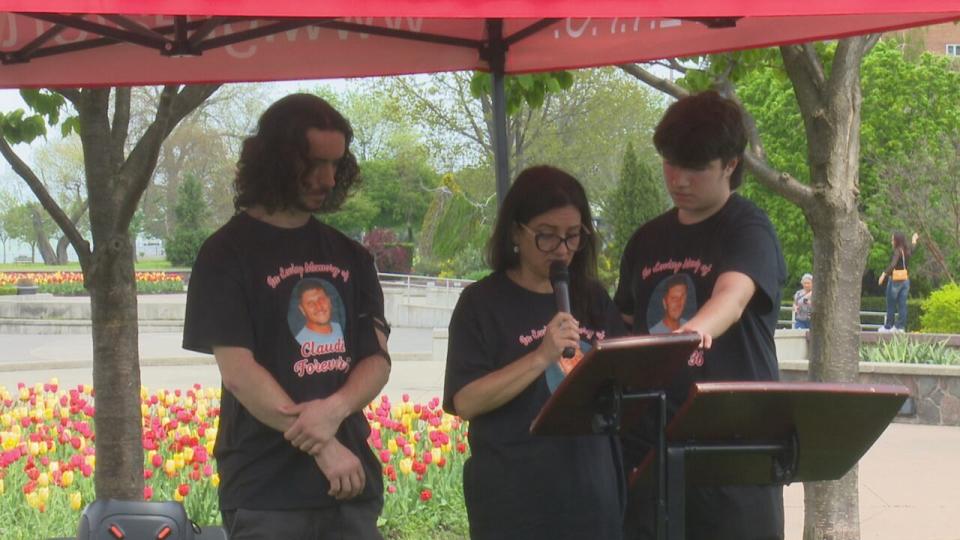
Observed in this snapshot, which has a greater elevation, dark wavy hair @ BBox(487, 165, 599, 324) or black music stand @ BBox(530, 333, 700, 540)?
dark wavy hair @ BBox(487, 165, 599, 324)

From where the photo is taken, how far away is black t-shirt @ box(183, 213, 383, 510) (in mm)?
3197

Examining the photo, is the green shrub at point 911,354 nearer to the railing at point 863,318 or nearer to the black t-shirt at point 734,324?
the black t-shirt at point 734,324

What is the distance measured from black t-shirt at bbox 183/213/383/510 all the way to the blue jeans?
726 inches

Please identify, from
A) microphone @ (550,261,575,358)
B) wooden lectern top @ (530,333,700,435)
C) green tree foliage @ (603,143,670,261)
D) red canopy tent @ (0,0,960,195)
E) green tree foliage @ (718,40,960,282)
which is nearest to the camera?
wooden lectern top @ (530,333,700,435)

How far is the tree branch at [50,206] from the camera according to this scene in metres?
5.00

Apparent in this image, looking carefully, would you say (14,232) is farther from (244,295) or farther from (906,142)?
(244,295)

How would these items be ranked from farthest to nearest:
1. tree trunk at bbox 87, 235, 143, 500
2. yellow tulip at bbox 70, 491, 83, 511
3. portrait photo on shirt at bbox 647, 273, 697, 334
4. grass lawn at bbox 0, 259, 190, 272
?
grass lawn at bbox 0, 259, 190, 272 < yellow tulip at bbox 70, 491, 83, 511 < tree trunk at bbox 87, 235, 143, 500 < portrait photo on shirt at bbox 647, 273, 697, 334

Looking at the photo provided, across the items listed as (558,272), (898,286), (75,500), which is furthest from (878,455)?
(898,286)

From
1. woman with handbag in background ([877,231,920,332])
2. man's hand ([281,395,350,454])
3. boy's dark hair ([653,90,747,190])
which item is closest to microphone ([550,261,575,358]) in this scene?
boy's dark hair ([653,90,747,190])

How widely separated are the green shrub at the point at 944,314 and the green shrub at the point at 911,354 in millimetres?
3277

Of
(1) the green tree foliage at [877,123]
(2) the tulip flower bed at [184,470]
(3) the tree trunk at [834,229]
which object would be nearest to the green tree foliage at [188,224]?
(1) the green tree foliage at [877,123]

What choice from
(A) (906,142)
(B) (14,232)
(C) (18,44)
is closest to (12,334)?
(A) (906,142)

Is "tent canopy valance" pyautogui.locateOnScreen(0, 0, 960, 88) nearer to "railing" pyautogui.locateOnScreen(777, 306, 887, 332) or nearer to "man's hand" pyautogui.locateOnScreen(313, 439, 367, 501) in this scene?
"man's hand" pyautogui.locateOnScreen(313, 439, 367, 501)

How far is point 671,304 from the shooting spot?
11.6ft
